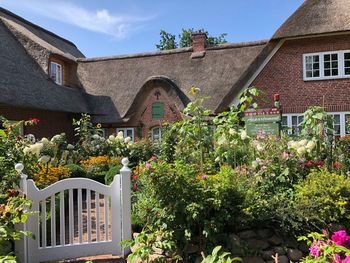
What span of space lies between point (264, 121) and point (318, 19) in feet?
23.1

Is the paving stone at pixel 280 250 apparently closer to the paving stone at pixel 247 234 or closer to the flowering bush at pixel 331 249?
the paving stone at pixel 247 234

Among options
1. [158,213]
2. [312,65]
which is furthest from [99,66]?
[158,213]

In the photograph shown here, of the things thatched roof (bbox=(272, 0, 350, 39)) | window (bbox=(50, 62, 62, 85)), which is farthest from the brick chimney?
window (bbox=(50, 62, 62, 85))

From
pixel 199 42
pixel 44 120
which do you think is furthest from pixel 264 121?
pixel 199 42

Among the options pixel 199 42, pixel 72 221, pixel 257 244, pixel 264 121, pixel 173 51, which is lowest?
pixel 257 244

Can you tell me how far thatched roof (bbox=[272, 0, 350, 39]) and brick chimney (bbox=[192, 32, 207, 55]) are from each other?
216 inches

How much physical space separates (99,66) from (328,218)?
18.4 meters

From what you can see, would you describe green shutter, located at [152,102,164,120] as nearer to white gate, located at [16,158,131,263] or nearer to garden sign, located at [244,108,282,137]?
garden sign, located at [244,108,282,137]

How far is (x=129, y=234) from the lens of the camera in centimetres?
484

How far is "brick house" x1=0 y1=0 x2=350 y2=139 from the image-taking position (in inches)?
555

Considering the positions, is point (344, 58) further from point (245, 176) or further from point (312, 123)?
point (245, 176)

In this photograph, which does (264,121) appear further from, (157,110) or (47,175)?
(157,110)

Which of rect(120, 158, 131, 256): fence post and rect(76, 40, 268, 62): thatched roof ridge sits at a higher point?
rect(76, 40, 268, 62): thatched roof ridge

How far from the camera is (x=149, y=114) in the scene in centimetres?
1786
